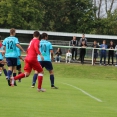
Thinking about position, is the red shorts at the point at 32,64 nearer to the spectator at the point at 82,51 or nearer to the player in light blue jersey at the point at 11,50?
the player in light blue jersey at the point at 11,50

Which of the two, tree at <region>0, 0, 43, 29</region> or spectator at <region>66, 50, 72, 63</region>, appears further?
tree at <region>0, 0, 43, 29</region>

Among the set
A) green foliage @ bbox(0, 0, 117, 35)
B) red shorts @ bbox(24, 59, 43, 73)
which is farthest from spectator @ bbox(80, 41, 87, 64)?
green foliage @ bbox(0, 0, 117, 35)

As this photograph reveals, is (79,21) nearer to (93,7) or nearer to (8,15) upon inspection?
(93,7)

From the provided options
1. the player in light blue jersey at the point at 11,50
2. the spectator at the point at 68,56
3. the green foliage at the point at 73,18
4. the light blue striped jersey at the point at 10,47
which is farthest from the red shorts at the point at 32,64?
the green foliage at the point at 73,18

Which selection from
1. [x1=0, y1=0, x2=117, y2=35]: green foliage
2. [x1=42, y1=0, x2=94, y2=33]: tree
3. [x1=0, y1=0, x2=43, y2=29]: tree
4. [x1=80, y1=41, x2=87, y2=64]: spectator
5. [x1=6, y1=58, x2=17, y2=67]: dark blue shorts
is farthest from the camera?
[x1=42, y1=0, x2=94, y2=33]: tree

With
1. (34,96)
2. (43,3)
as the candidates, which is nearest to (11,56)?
(34,96)

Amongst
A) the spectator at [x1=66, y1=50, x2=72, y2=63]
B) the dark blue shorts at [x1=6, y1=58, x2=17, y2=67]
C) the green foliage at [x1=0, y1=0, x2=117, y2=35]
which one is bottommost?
the spectator at [x1=66, y1=50, x2=72, y2=63]

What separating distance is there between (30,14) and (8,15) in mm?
4475

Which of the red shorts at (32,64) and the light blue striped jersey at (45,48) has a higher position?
the light blue striped jersey at (45,48)

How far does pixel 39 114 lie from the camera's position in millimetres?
10336

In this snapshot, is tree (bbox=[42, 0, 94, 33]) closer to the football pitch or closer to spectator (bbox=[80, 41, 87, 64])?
spectator (bbox=[80, 41, 87, 64])

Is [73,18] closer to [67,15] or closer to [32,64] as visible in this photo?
[67,15]

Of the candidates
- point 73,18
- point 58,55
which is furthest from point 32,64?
point 73,18

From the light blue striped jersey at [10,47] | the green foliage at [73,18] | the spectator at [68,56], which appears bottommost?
the spectator at [68,56]
